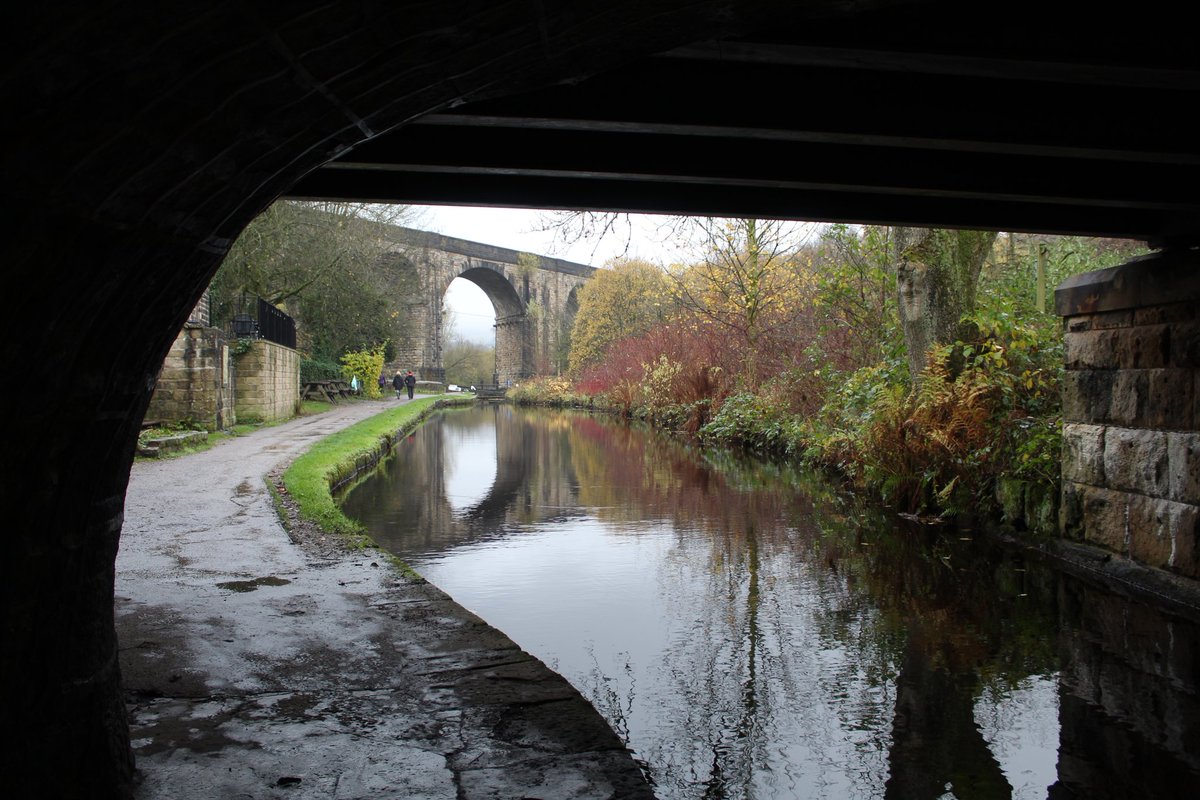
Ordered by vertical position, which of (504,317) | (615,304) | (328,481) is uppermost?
(504,317)

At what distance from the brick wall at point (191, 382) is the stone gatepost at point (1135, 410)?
1199cm

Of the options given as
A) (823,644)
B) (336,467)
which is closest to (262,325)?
(336,467)

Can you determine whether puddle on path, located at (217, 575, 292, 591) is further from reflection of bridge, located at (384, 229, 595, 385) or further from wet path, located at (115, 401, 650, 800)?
reflection of bridge, located at (384, 229, 595, 385)

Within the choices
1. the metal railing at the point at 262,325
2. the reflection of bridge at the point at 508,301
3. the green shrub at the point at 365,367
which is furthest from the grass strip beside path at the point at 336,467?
the reflection of bridge at the point at 508,301

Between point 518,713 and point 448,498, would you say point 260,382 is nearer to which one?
point 448,498

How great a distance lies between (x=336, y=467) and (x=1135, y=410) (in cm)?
793

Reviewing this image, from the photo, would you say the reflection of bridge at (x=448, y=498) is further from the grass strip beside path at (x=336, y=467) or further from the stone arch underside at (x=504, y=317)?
the stone arch underside at (x=504, y=317)

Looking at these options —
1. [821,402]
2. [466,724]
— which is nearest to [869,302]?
[821,402]

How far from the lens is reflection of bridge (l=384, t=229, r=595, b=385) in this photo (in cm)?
4844

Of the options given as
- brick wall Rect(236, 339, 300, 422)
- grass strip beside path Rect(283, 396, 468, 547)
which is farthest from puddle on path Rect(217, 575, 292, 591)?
brick wall Rect(236, 339, 300, 422)

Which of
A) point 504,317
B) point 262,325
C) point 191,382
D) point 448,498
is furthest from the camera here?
point 504,317

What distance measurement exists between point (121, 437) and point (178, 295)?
364mm

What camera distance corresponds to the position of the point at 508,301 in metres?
54.3

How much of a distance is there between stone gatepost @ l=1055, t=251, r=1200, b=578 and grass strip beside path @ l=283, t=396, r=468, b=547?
5085 mm
